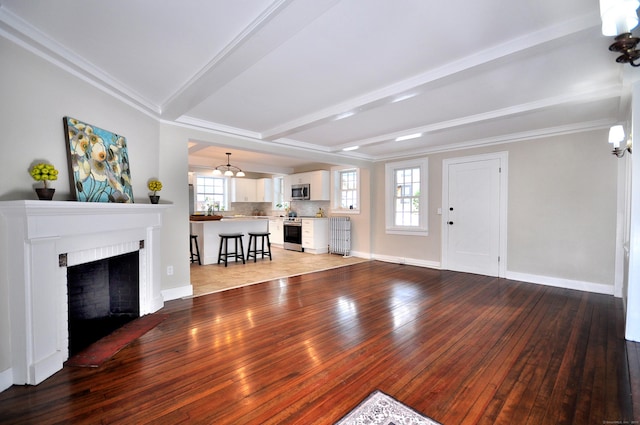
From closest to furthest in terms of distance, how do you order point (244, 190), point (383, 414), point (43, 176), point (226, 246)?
point (383, 414), point (43, 176), point (226, 246), point (244, 190)

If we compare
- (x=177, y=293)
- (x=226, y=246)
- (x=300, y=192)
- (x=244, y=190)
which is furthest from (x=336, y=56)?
(x=244, y=190)

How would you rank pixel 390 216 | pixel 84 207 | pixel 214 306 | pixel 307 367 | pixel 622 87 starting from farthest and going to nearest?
1. pixel 390 216
2. pixel 214 306
3. pixel 622 87
4. pixel 84 207
5. pixel 307 367

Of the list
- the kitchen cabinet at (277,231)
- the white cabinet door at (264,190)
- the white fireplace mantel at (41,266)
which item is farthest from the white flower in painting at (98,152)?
the white cabinet door at (264,190)

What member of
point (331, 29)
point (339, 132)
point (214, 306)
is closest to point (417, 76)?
point (331, 29)

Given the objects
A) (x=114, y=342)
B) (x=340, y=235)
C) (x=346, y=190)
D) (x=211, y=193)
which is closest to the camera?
(x=114, y=342)

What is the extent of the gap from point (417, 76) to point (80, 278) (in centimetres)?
363

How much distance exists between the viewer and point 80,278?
2.62m

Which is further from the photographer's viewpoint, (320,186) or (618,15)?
(320,186)

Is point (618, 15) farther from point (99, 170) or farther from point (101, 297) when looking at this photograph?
point (101, 297)

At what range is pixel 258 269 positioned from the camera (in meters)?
5.64

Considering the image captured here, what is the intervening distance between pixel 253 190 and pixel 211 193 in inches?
52.0

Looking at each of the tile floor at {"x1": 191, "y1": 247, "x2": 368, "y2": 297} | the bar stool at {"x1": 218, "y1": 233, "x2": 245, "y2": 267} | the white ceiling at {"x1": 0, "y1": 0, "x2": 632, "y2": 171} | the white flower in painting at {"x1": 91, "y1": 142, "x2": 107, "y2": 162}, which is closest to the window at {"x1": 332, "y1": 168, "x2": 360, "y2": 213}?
the tile floor at {"x1": 191, "y1": 247, "x2": 368, "y2": 297}

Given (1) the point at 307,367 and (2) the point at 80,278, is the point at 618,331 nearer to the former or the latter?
(1) the point at 307,367

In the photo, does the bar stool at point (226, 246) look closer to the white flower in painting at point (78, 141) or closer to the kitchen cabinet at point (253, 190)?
the kitchen cabinet at point (253, 190)
